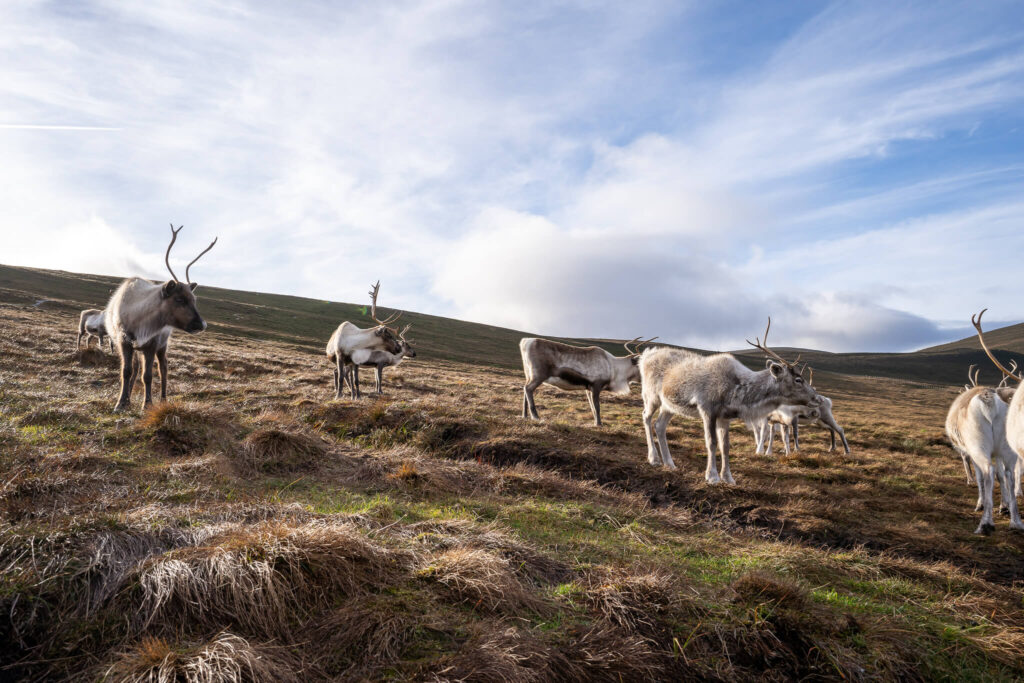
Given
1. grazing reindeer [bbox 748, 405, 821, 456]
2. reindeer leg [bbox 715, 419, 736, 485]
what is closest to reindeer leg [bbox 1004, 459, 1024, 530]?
reindeer leg [bbox 715, 419, 736, 485]

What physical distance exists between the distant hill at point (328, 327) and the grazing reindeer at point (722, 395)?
138 ft

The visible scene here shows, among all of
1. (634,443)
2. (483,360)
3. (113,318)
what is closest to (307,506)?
(113,318)

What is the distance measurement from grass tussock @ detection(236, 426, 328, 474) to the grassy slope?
0.05m

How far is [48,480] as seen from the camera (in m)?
5.68

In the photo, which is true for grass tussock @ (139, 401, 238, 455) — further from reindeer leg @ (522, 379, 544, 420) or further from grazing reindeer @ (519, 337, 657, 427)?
grazing reindeer @ (519, 337, 657, 427)

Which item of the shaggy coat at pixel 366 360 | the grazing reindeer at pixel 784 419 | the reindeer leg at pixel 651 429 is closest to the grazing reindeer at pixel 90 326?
the shaggy coat at pixel 366 360

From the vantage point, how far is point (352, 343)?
21219 mm

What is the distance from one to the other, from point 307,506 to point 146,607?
2469 mm

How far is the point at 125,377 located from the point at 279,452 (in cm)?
486

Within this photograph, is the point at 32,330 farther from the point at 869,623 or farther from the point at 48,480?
the point at 869,623

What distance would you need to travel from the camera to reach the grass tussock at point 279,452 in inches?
320

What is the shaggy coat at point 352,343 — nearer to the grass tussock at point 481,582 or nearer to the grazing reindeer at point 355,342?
the grazing reindeer at point 355,342

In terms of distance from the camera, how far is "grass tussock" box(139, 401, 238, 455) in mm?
8289

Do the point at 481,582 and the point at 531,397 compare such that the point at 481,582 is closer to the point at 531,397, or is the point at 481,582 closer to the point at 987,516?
the point at 987,516
